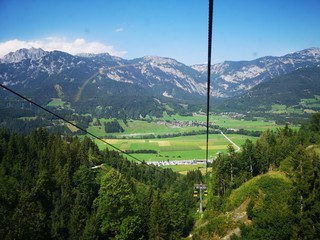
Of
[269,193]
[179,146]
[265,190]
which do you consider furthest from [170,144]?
[269,193]

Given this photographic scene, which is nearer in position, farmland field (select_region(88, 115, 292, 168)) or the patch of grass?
the patch of grass

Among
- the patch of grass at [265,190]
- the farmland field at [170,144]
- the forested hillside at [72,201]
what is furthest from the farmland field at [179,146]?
the patch of grass at [265,190]

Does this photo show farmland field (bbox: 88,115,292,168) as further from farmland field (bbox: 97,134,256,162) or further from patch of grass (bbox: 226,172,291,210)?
patch of grass (bbox: 226,172,291,210)

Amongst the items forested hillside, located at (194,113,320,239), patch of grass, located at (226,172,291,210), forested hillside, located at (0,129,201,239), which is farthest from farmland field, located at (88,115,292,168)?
patch of grass, located at (226,172,291,210)

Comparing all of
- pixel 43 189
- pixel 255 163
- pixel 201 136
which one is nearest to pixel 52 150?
pixel 43 189

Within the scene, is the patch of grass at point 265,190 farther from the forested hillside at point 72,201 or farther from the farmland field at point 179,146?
the farmland field at point 179,146

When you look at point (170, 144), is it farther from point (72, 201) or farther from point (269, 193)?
point (269, 193)

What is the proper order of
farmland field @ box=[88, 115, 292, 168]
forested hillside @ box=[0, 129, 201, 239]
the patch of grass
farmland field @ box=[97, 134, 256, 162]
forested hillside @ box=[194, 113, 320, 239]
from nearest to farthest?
forested hillside @ box=[194, 113, 320, 239], the patch of grass, forested hillside @ box=[0, 129, 201, 239], farmland field @ box=[97, 134, 256, 162], farmland field @ box=[88, 115, 292, 168]
